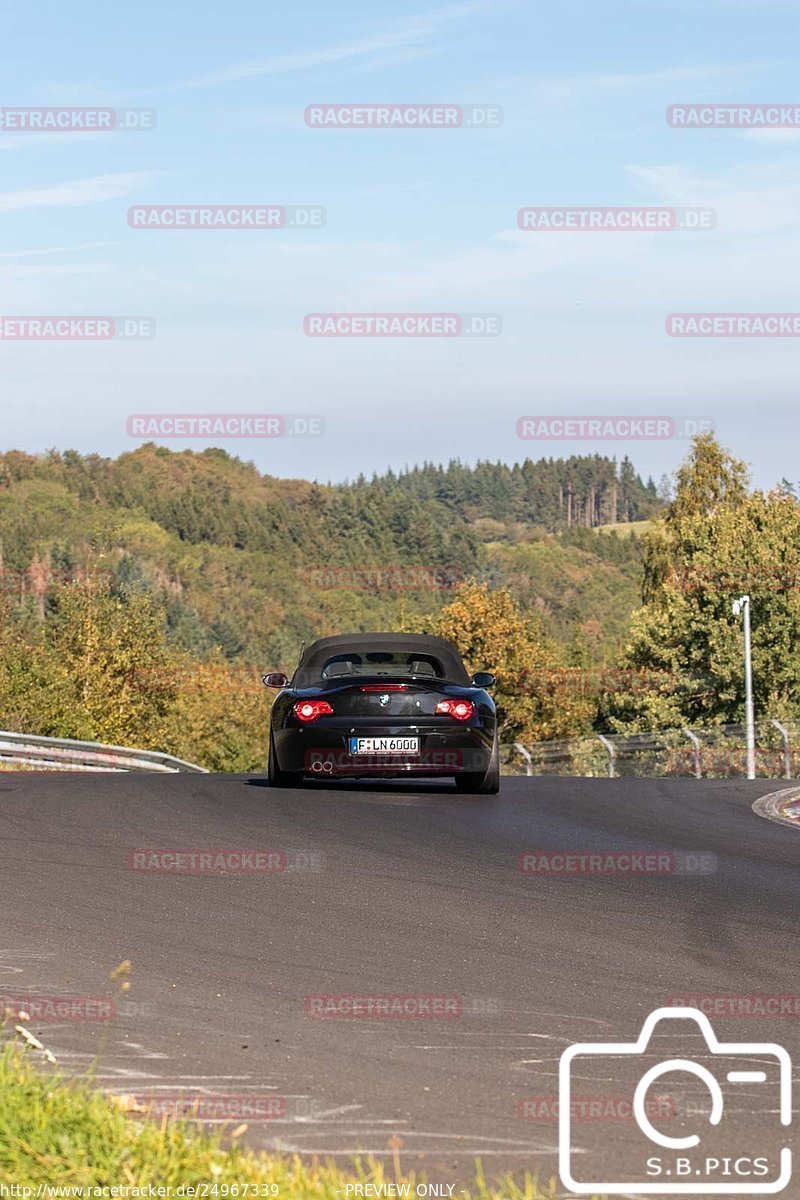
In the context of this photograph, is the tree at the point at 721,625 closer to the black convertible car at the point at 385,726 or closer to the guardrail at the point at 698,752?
the guardrail at the point at 698,752

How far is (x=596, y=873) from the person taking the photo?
35.0ft

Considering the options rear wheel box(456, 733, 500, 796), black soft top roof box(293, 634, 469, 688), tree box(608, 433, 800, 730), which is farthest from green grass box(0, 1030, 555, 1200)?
tree box(608, 433, 800, 730)

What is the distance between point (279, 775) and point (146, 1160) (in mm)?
11940

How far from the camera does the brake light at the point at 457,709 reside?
1497 cm

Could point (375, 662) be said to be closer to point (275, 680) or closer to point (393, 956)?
point (275, 680)

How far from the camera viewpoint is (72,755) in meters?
31.4

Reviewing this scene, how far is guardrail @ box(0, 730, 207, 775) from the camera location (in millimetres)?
29703

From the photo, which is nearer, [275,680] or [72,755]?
[275,680]

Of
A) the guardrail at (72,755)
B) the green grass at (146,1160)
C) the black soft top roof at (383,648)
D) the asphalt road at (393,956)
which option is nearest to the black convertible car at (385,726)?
the black soft top roof at (383,648)

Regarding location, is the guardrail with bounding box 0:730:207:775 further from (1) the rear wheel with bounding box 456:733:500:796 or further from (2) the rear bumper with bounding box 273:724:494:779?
(2) the rear bumper with bounding box 273:724:494:779

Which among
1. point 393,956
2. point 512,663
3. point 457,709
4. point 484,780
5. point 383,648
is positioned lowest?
point 512,663

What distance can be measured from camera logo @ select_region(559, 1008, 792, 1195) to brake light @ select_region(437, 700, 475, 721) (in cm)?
881

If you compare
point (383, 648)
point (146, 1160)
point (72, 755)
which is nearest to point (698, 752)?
point (72, 755)

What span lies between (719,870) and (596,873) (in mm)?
904
